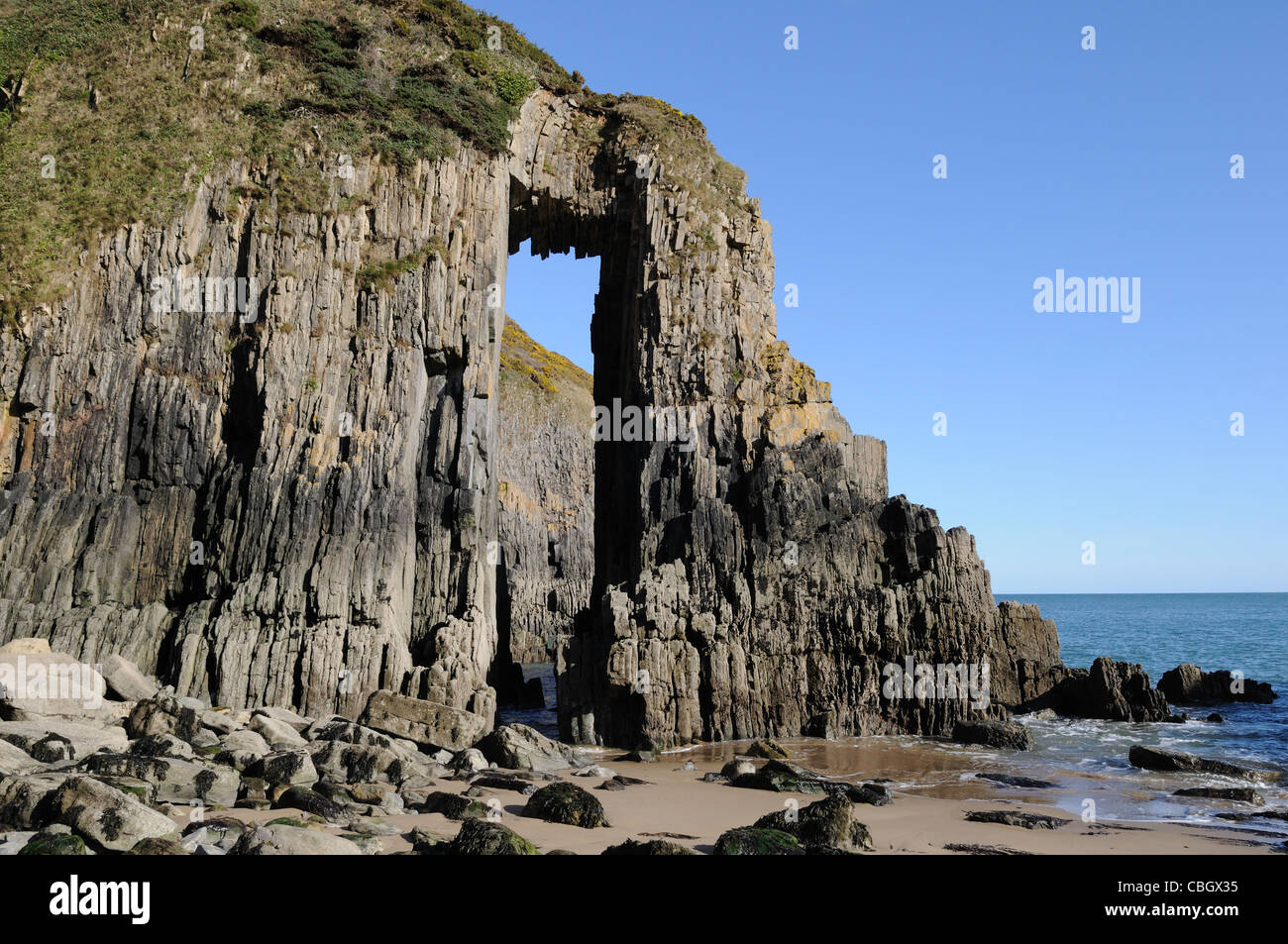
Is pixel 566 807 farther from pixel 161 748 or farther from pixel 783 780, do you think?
pixel 161 748

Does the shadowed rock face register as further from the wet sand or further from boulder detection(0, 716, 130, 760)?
boulder detection(0, 716, 130, 760)

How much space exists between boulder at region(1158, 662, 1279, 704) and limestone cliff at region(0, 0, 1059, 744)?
41.6 feet

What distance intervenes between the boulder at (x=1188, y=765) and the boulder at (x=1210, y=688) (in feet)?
59.6

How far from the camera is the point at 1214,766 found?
2161 cm

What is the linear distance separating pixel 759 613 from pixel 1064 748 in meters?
9.11

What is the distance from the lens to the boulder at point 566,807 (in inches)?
585

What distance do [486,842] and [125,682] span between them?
14514mm

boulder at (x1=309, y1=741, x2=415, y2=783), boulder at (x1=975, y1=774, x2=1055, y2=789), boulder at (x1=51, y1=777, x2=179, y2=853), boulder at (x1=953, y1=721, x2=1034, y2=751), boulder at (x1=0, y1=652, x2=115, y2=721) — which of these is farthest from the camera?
boulder at (x1=953, y1=721, x2=1034, y2=751)

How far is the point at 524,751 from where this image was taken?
20797 mm

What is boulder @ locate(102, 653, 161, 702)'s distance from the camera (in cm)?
2170

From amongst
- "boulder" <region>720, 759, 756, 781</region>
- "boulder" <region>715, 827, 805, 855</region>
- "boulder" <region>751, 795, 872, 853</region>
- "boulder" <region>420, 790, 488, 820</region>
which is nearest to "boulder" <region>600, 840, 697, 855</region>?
"boulder" <region>715, 827, 805, 855</region>

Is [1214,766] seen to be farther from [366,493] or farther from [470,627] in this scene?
[366,493]

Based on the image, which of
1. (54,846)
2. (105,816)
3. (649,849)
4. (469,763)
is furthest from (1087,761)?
(54,846)

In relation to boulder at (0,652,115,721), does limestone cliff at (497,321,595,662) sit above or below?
above
